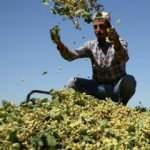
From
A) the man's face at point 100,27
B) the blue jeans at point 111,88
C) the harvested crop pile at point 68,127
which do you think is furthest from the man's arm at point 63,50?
the harvested crop pile at point 68,127

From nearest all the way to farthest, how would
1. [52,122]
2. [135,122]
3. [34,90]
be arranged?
[52,122] → [135,122] → [34,90]

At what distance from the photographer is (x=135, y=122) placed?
8.98 meters

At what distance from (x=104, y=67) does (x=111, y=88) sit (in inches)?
19.2

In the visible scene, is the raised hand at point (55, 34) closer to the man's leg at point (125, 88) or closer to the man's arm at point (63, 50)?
the man's arm at point (63, 50)

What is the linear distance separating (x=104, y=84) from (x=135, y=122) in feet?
14.5

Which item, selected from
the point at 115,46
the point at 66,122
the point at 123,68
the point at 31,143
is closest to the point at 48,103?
the point at 66,122

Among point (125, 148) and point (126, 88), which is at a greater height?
point (126, 88)

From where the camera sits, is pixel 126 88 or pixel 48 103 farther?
pixel 126 88

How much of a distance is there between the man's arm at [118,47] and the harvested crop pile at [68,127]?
7.44 ft

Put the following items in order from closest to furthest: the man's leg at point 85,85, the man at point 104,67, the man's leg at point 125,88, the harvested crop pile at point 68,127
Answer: the harvested crop pile at point 68,127
the man at point 104,67
the man's leg at point 125,88
the man's leg at point 85,85

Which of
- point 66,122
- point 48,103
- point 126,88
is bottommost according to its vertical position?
point 66,122

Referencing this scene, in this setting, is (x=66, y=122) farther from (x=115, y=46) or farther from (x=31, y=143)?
(x=115, y=46)

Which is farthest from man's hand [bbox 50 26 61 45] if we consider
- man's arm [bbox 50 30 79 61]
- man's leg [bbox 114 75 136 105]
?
man's leg [bbox 114 75 136 105]

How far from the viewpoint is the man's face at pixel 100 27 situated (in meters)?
12.5
